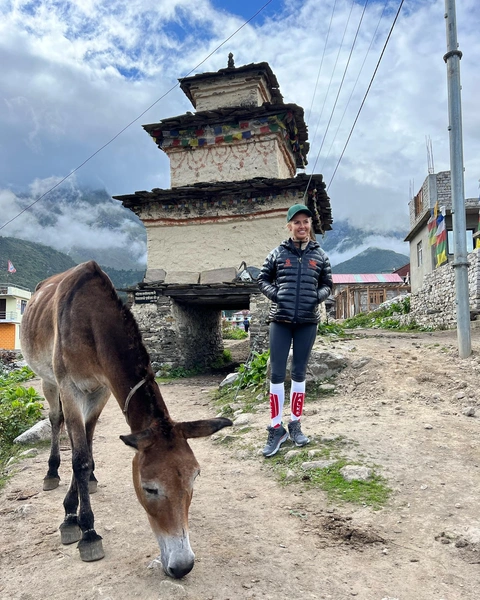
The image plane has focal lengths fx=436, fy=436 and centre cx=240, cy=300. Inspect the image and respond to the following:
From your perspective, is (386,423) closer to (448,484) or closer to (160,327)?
(448,484)

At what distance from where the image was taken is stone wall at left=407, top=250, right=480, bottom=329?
14289 mm

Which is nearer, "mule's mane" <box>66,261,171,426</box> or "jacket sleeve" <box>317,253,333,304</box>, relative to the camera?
"mule's mane" <box>66,261,171,426</box>

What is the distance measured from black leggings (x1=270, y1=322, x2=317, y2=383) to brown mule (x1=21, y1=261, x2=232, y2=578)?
1.66m

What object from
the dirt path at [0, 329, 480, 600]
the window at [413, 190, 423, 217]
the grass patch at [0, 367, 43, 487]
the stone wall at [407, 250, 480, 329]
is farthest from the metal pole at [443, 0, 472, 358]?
the window at [413, 190, 423, 217]

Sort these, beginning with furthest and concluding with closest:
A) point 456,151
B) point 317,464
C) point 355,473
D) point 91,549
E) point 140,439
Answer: point 456,151 → point 317,464 → point 355,473 → point 91,549 → point 140,439

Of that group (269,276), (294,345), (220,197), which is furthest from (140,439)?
(220,197)

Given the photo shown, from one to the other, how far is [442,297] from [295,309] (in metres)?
15.6

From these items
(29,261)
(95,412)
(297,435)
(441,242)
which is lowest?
(297,435)

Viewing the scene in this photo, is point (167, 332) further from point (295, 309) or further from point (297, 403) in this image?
point (295, 309)

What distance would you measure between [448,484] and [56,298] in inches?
130

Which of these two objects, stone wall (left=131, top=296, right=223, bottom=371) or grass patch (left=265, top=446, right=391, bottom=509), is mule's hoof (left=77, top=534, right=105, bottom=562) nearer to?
grass patch (left=265, top=446, right=391, bottom=509)

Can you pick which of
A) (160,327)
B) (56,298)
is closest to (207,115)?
(160,327)

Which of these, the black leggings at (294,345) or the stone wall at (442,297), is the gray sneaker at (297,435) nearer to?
the black leggings at (294,345)

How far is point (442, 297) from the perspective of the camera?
17688 millimetres
